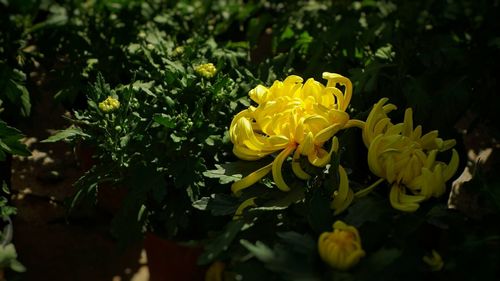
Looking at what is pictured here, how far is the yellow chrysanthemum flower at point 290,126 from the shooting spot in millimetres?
1665

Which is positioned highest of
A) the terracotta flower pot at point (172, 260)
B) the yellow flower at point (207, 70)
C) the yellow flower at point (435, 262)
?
the yellow flower at point (207, 70)

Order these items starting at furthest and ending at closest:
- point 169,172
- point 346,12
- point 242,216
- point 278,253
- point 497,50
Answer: point 346,12
point 497,50
point 169,172
point 242,216
point 278,253

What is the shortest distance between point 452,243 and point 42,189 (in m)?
2.13

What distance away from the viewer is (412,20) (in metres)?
2.83

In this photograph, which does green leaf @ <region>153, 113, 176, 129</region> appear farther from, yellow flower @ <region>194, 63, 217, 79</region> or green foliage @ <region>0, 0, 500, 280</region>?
yellow flower @ <region>194, 63, 217, 79</region>

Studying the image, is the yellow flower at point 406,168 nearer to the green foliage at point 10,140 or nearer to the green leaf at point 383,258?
the green leaf at point 383,258

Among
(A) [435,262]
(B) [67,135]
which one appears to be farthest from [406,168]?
(B) [67,135]

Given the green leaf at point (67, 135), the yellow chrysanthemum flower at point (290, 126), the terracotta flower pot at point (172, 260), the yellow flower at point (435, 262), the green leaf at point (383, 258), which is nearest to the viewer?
the green leaf at point (383, 258)

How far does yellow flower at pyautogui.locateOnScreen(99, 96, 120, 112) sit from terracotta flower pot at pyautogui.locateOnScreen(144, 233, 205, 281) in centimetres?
53

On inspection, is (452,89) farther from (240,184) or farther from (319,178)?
(240,184)

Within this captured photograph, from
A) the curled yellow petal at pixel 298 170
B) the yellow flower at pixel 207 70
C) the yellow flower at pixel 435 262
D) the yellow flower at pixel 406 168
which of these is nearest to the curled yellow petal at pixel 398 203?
the yellow flower at pixel 406 168

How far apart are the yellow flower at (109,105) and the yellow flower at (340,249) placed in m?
0.84

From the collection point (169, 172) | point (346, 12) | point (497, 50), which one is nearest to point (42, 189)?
point (169, 172)

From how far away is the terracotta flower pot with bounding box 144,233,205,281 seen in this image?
2.30 m
